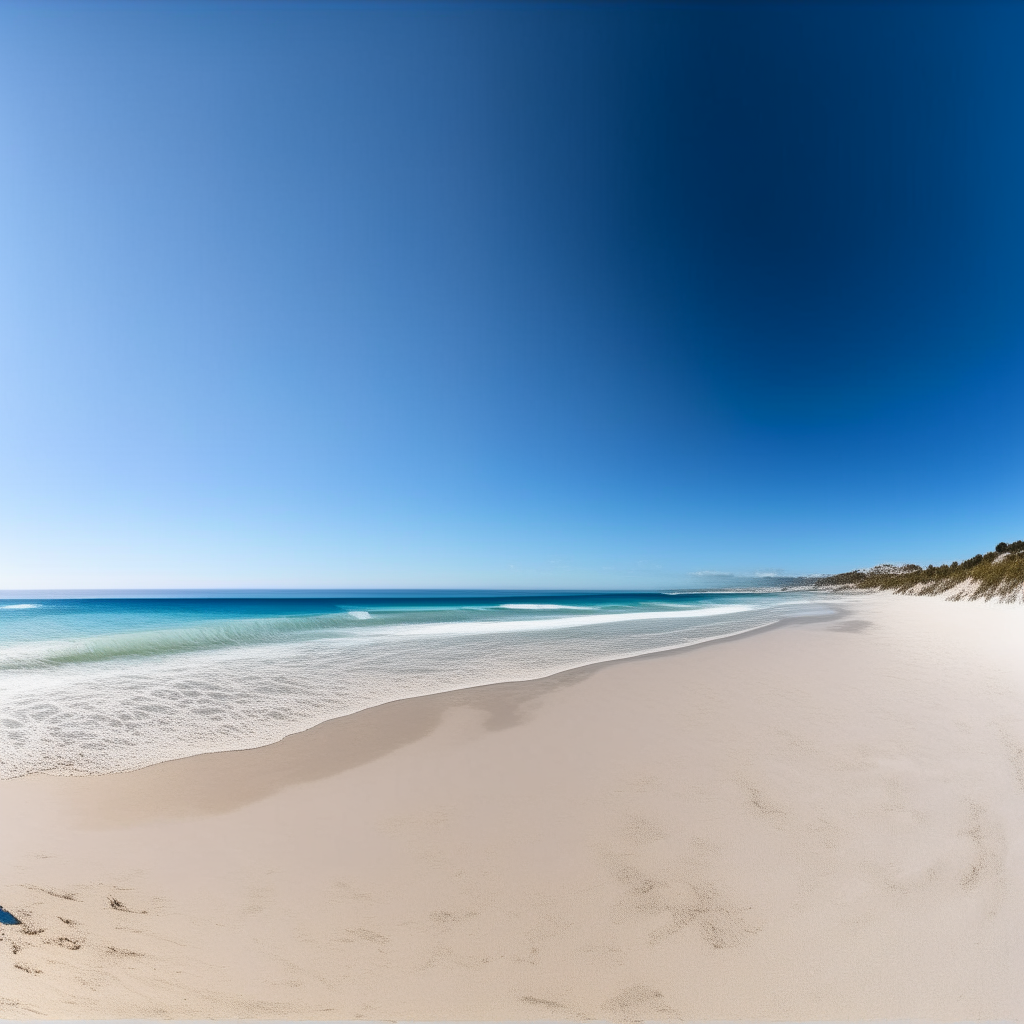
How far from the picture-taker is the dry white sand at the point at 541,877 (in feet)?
9.70

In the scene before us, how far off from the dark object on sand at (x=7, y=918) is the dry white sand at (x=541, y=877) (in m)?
A: 0.07

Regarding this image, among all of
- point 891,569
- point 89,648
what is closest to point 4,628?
point 89,648

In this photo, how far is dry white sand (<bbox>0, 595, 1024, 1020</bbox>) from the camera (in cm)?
296

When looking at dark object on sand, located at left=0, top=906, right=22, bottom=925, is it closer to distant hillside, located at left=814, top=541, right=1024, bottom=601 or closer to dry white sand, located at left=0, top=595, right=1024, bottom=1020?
dry white sand, located at left=0, top=595, right=1024, bottom=1020

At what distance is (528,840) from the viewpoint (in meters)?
4.60

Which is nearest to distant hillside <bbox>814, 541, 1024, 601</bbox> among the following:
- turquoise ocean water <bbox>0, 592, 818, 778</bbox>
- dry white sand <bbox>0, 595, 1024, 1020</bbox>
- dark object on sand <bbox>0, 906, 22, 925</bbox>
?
turquoise ocean water <bbox>0, 592, 818, 778</bbox>

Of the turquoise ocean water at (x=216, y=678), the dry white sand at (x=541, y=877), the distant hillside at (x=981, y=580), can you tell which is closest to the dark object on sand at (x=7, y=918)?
the dry white sand at (x=541, y=877)

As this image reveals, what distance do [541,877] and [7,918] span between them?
4.21 metres

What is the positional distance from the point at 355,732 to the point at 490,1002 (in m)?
5.65

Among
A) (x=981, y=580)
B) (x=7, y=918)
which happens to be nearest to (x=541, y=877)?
(x=7, y=918)

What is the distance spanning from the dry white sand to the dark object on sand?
7cm

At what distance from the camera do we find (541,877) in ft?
13.3

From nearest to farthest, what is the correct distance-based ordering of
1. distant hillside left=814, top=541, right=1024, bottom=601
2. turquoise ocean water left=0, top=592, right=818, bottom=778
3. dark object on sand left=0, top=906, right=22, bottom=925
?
dark object on sand left=0, top=906, right=22, bottom=925
turquoise ocean water left=0, top=592, right=818, bottom=778
distant hillside left=814, top=541, right=1024, bottom=601

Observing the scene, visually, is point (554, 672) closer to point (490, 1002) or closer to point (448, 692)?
point (448, 692)
